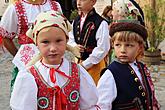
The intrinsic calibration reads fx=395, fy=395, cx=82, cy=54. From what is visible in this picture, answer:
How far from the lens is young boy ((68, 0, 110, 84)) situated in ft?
12.0

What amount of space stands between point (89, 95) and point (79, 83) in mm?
95

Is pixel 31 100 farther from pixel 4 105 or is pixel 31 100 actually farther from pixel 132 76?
pixel 4 105

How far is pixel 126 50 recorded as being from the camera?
8.39ft

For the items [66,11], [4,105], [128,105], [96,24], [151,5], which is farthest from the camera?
[66,11]

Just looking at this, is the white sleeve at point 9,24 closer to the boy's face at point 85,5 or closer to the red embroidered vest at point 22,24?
the red embroidered vest at point 22,24

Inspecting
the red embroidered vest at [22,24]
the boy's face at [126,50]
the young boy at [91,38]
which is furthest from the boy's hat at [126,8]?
the boy's face at [126,50]

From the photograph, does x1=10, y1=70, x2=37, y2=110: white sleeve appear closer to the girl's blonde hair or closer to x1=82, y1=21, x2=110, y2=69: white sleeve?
the girl's blonde hair

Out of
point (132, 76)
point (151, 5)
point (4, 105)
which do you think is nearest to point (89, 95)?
point (132, 76)

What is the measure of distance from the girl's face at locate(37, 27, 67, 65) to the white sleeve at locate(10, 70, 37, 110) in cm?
17

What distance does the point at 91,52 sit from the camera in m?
3.74

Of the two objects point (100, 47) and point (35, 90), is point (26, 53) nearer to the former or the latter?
point (100, 47)

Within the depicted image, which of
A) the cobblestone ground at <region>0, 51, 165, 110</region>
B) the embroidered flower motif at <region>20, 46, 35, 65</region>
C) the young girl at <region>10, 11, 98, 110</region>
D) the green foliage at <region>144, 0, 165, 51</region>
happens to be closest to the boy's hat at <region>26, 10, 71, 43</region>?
the young girl at <region>10, 11, 98, 110</region>

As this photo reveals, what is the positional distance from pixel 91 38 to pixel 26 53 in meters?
0.80

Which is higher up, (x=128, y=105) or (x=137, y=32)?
(x=137, y=32)
